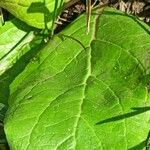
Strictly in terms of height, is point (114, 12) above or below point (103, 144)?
A: above

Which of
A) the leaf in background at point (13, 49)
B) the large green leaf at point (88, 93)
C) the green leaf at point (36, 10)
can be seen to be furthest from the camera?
the leaf in background at point (13, 49)

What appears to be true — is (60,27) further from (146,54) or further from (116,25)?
(146,54)

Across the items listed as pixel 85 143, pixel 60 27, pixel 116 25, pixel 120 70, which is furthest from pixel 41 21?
pixel 85 143

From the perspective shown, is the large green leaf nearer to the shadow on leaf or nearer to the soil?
the shadow on leaf

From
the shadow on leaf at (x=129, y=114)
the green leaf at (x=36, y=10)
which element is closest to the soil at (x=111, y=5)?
the green leaf at (x=36, y=10)

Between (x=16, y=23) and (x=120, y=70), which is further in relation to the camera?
(x=16, y=23)

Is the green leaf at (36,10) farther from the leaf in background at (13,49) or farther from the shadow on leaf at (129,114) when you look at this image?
the shadow on leaf at (129,114)

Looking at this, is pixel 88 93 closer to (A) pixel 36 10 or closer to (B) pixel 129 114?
(B) pixel 129 114
